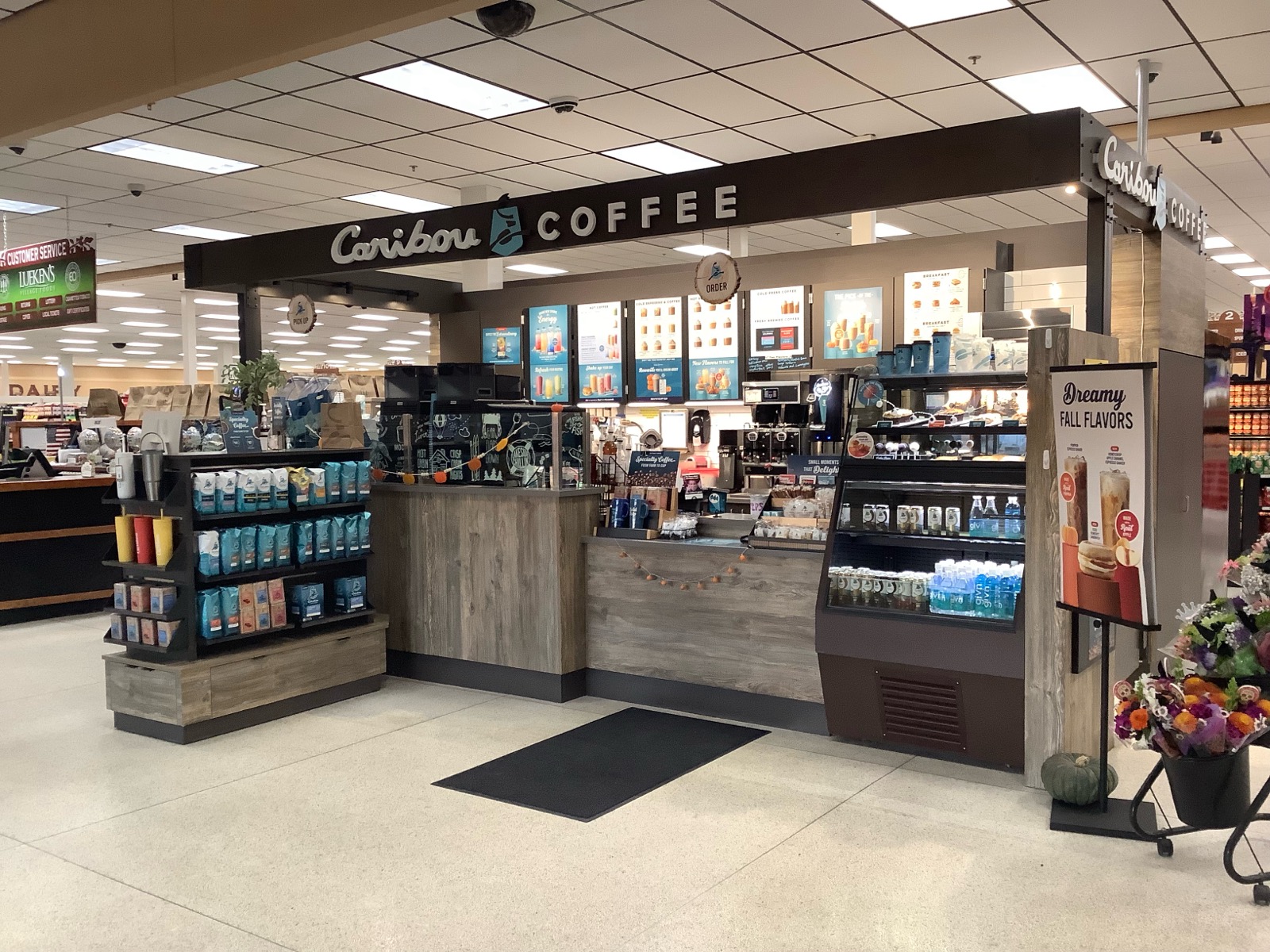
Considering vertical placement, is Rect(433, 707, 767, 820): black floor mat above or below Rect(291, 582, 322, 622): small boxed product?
below

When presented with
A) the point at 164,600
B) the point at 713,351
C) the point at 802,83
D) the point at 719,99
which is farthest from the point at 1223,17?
the point at 164,600

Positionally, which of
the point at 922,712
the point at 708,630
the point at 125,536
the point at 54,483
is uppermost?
the point at 54,483

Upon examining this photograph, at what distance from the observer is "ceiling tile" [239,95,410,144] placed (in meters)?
7.43

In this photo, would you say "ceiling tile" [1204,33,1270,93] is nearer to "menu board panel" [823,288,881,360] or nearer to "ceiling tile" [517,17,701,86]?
"menu board panel" [823,288,881,360]

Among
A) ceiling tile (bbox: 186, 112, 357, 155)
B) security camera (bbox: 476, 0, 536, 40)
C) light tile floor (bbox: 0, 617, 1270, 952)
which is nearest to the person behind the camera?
light tile floor (bbox: 0, 617, 1270, 952)

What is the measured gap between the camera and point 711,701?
5.58 metres

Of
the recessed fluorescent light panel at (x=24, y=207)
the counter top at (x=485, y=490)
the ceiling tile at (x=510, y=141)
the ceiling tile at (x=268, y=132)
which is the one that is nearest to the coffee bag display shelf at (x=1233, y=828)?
the counter top at (x=485, y=490)

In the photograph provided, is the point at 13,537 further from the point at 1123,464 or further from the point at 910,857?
the point at 1123,464

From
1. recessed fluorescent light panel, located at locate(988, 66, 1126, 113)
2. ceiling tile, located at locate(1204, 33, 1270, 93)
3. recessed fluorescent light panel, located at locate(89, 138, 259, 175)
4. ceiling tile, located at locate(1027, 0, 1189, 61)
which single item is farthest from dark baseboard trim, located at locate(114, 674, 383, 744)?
ceiling tile, located at locate(1204, 33, 1270, 93)

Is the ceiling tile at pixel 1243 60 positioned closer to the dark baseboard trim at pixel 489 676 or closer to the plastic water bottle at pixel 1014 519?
the plastic water bottle at pixel 1014 519

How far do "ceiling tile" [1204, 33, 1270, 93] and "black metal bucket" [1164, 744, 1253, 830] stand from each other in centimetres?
461

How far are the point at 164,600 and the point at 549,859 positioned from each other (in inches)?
105

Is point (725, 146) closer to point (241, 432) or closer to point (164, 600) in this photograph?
point (241, 432)

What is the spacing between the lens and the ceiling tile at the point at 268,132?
7785mm
